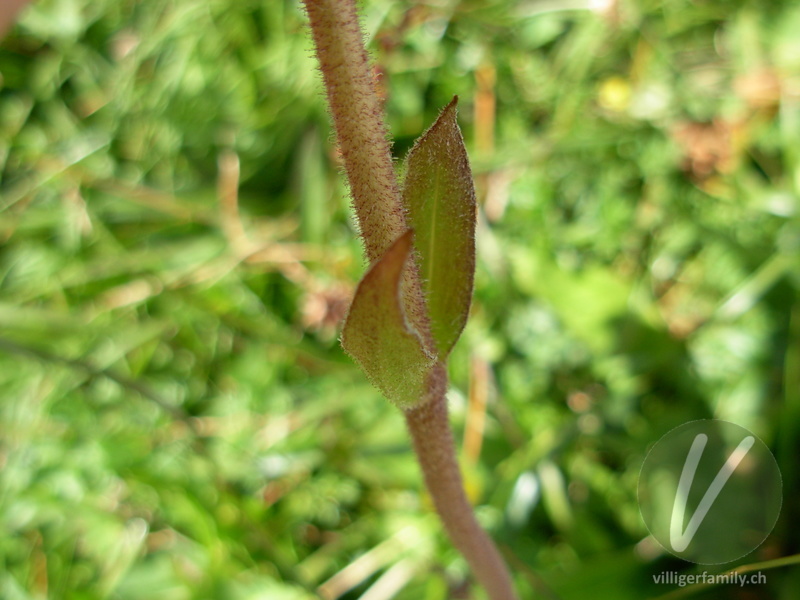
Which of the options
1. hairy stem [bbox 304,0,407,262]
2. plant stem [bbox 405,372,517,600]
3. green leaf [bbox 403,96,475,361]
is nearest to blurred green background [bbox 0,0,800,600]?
plant stem [bbox 405,372,517,600]

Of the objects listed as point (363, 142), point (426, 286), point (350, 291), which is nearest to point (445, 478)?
point (426, 286)

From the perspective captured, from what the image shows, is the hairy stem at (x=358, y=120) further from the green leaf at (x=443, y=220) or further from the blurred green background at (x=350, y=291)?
the blurred green background at (x=350, y=291)

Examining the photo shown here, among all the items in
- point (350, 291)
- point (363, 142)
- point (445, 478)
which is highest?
point (363, 142)

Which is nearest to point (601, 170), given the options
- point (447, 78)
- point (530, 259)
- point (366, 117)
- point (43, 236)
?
point (530, 259)

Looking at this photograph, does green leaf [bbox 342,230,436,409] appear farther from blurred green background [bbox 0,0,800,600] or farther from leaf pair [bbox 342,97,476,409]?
blurred green background [bbox 0,0,800,600]

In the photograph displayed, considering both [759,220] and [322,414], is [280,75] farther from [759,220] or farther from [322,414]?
[759,220]

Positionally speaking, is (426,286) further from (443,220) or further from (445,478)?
(445,478)
